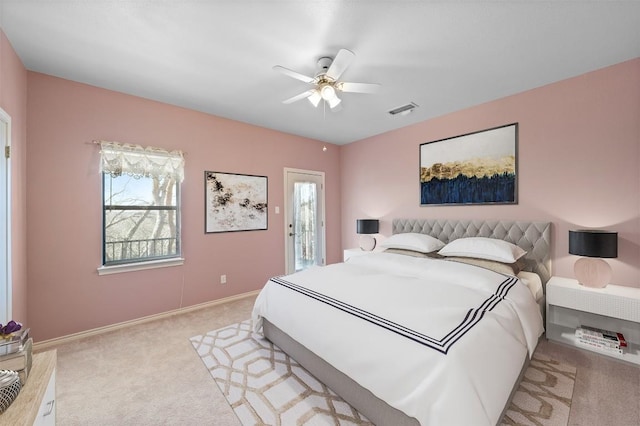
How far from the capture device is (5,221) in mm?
2023

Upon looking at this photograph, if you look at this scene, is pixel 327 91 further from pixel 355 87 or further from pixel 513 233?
pixel 513 233

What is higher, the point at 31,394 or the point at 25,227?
the point at 25,227

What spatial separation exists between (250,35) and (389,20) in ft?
3.52

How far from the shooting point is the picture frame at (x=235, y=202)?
368cm

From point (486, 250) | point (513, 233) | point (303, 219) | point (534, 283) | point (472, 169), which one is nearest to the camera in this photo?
point (534, 283)

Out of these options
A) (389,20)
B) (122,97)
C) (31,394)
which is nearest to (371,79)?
(389,20)

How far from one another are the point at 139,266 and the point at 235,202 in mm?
1474

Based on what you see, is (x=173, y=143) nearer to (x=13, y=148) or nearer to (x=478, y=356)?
(x=13, y=148)

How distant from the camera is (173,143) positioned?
335 cm

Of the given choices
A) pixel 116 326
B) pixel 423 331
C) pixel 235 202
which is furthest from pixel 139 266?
pixel 423 331

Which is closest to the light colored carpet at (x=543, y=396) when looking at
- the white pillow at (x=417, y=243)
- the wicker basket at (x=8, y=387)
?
the white pillow at (x=417, y=243)

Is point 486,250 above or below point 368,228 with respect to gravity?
below

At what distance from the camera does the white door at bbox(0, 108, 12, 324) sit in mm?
1996

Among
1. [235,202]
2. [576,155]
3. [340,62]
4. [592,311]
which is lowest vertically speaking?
[592,311]
